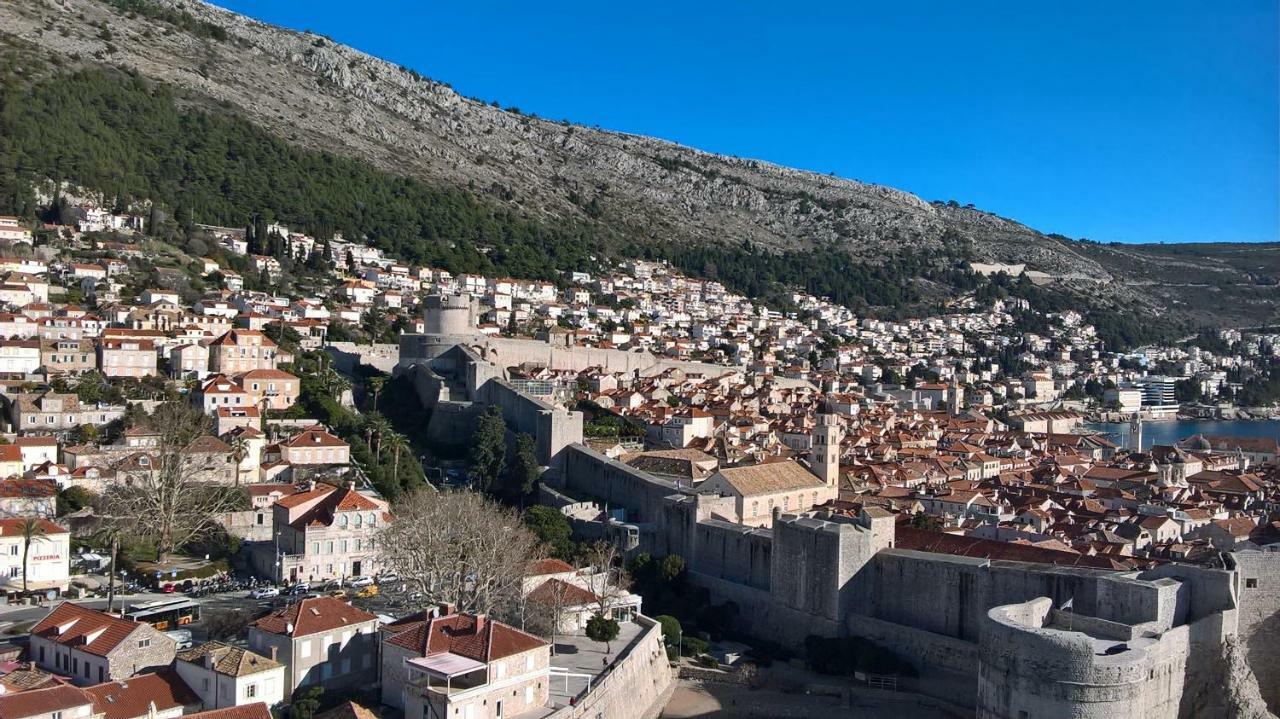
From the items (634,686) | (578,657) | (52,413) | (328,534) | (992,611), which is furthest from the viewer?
(52,413)

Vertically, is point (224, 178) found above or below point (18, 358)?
above

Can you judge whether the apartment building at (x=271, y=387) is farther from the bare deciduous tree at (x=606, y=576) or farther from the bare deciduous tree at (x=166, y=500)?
the bare deciduous tree at (x=606, y=576)

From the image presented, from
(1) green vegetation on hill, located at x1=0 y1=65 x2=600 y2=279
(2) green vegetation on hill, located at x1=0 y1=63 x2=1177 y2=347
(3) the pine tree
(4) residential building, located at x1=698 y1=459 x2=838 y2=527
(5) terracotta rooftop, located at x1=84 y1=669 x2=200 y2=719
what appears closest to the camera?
(5) terracotta rooftop, located at x1=84 y1=669 x2=200 y2=719

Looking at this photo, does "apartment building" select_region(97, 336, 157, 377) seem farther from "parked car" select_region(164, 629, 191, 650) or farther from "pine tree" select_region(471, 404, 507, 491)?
"parked car" select_region(164, 629, 191, 650)

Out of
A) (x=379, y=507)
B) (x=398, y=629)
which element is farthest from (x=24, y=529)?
(x=398, y=629)

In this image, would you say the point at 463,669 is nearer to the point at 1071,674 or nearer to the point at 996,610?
the point at 996,610

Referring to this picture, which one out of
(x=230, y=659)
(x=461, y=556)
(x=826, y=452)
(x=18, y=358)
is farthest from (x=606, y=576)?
(x=18, y=358)

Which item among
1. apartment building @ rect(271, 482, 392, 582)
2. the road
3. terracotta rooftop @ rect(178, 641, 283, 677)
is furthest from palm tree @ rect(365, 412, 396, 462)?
terracotta rooftop @ rect(178, 641, 283, 677)
